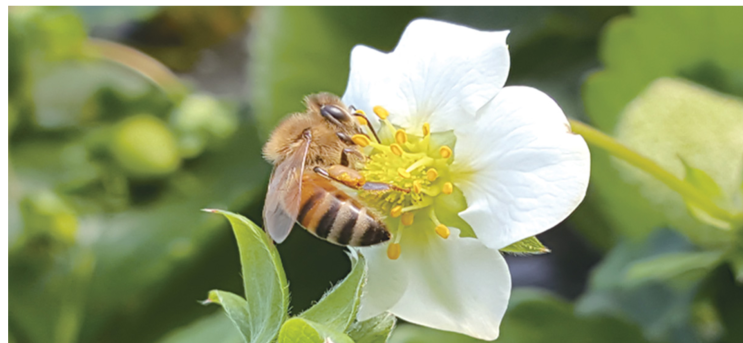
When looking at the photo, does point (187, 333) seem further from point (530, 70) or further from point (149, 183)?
point (530, 70)

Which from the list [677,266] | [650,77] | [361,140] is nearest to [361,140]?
[361,140]

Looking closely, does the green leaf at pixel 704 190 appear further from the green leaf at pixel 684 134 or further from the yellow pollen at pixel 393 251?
the yellow pollen at pixel 393 251

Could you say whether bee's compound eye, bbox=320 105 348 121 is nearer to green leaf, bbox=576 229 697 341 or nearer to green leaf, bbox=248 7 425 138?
green leaf, bbox=576 229 697 341

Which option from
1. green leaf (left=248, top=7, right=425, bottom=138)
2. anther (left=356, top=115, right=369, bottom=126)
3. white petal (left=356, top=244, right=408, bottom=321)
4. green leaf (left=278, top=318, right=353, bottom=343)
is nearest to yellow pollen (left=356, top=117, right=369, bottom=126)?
anther (left=356, top=115, right=369, bottom=126)

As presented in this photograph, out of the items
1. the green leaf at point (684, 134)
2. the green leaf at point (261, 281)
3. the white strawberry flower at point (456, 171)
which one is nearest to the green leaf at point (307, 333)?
the green leaf at point (261, 281)

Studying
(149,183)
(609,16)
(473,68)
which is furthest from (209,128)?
(473,68)

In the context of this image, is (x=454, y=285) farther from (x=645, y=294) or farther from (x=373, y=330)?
(x=645, y=294)
